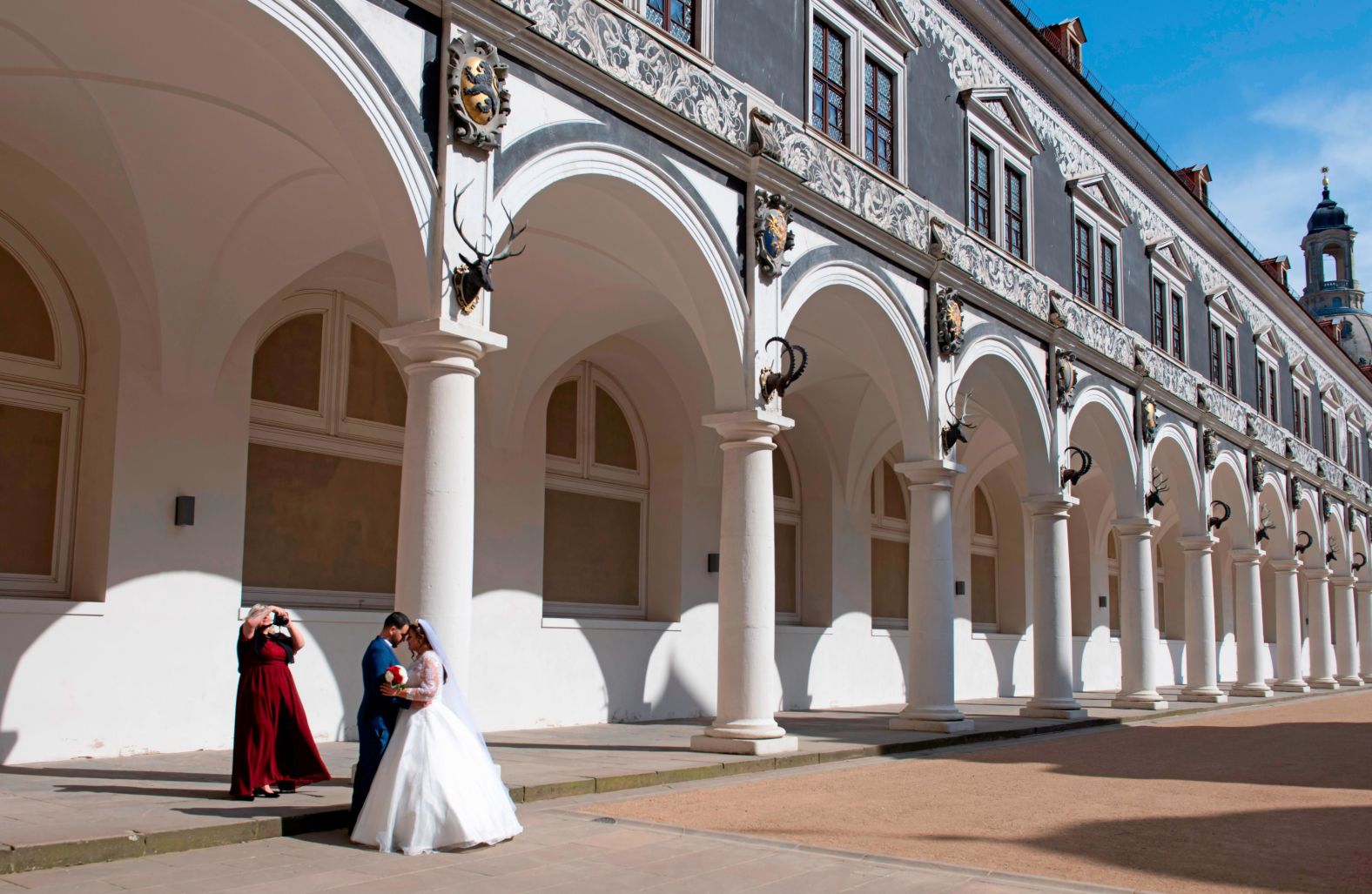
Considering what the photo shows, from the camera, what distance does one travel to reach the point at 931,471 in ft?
53.0

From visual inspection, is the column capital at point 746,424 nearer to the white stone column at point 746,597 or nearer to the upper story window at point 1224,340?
the white stone column at point 746,597

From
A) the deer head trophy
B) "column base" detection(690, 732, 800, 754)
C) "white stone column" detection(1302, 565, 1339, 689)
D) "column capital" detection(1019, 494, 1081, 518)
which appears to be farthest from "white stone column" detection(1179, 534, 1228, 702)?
the deer head trophy

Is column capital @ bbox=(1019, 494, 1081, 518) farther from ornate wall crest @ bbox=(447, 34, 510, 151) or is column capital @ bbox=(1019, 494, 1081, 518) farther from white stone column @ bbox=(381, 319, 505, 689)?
white stone column @ bbox=(381, 319, 505, 689)

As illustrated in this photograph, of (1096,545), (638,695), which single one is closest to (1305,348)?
(1096,545)

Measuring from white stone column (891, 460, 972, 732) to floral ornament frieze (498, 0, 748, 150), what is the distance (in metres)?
5.32

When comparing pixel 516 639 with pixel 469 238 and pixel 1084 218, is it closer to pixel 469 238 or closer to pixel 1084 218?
pixel 469 238

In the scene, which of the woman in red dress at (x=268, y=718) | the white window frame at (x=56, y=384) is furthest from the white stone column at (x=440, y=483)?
the white window frame at (x=56, y=384)

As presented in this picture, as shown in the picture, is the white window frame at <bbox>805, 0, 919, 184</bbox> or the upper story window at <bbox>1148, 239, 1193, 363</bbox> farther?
the upper story window at <bbox>1148, 239, 1193, 363</bbox>

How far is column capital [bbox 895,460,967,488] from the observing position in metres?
16.1

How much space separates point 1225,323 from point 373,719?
88.4ft

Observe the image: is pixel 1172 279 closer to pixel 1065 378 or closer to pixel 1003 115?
pixel 1065 378

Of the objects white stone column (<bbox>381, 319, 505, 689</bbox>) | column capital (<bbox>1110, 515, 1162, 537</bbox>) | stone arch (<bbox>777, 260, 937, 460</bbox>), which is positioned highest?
stone arch (<bbox>777, 260, 937, 460</bbox>)

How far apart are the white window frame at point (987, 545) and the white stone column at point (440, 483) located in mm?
18671

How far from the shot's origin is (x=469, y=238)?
954cm
